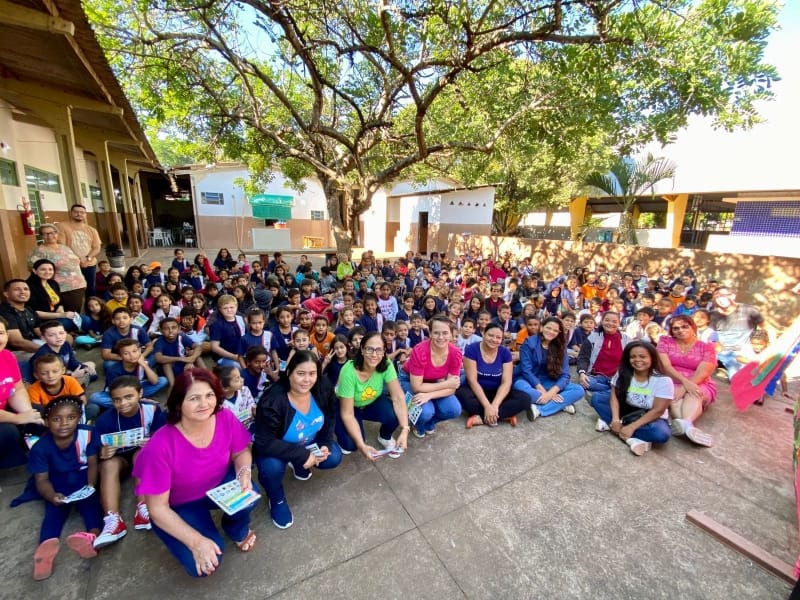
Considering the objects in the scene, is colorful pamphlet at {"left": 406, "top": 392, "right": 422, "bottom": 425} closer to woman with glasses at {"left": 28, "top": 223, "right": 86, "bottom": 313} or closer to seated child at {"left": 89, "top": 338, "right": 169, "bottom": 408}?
seated child at {"left": 89, "top": 338, "right": 169, "bottom": 408}

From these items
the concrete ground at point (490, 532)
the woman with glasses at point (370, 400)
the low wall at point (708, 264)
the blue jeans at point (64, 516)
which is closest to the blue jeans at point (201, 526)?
the concrete ground at point (490, 532)

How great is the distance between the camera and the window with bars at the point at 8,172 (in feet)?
18.4

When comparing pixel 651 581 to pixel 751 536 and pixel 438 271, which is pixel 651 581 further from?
pixel 438 271

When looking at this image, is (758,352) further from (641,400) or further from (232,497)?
(232,497)

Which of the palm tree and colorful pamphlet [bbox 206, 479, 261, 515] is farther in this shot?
the palm tree

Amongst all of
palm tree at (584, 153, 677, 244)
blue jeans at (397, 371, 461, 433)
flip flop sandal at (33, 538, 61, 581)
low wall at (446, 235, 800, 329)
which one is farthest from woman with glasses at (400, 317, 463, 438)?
palm tree at (584, 153, 677, 244)

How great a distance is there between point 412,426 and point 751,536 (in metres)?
2.31

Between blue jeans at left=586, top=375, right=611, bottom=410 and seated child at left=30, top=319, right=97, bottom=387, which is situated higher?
seated child at left=30, top=319, right=97, bottom=387

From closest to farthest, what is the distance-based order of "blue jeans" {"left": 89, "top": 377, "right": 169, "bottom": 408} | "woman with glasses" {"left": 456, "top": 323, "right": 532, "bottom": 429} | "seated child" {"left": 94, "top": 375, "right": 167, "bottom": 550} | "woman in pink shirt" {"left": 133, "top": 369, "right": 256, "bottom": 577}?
1. "woman in pink shirt" {"left": 133, "top": 369, "right": 256, "bottom": 577}
2. "seated child" {"left": 94, "top": 375, "right": 167, "bottom": 550}
3. "blue jeans" {"left": 89, "top": 377, "right": 169, "bottom": 408}
4. "woman with glasses" {"left": 456, "top": 323, "right": 532, "bottom": 429}

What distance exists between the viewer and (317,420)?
248 centimetres

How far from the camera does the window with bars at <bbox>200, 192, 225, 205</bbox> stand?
659 inches

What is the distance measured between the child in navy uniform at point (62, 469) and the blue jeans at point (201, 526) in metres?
0.54

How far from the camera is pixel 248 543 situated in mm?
2020

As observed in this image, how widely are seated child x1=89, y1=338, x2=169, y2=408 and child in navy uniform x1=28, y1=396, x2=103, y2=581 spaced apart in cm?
108
